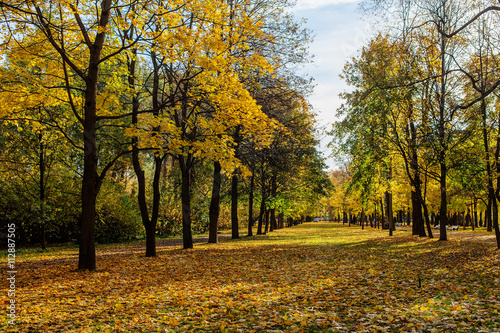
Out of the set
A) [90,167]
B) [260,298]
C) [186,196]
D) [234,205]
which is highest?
[90,167]

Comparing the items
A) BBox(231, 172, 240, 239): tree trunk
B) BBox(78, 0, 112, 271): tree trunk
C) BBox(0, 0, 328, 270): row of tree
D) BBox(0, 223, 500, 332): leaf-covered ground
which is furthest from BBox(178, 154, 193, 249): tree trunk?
BBox(231, 172, 240, 239): tree trunk

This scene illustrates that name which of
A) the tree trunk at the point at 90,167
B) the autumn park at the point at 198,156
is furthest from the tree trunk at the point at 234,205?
the tree trunk at the point at 90,167

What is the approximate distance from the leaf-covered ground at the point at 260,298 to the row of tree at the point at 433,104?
475cm

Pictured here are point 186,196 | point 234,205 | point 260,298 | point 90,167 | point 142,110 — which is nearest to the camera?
point 260,298

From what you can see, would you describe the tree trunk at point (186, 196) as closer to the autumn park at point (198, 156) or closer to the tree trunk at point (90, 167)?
the autumn park at point (198, 156)

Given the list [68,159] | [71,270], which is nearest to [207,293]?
[71,270]

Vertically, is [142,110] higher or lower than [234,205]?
higher

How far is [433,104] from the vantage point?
17031 mm

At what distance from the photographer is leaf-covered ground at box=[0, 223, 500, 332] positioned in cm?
461

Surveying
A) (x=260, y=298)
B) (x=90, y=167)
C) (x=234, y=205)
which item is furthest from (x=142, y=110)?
(x=234, y=205)

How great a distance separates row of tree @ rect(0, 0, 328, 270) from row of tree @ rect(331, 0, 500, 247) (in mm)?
3612

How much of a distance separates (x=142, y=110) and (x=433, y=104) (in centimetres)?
1377

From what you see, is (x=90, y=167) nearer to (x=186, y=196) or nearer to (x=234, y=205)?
(x=186, y=196)

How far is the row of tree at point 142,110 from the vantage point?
329 inches
